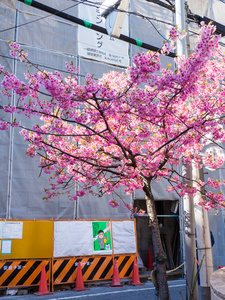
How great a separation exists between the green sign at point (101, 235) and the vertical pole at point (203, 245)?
4.54m

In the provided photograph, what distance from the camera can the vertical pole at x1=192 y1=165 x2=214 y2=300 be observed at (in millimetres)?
7137

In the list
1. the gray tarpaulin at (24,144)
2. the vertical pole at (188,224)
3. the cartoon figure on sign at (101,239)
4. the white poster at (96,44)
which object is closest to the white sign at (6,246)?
the gray tarpaulin at (24,144)

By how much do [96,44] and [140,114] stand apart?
768cm

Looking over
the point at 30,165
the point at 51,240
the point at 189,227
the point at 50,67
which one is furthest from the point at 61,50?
the point at 189,227

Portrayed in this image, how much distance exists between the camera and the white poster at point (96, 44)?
13969 mm

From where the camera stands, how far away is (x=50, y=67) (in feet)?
43.6

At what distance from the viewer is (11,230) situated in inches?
407

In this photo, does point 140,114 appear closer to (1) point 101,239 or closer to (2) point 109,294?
(2) point 109,294

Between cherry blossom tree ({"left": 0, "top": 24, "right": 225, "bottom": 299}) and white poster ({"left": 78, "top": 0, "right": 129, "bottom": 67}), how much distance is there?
209 inches

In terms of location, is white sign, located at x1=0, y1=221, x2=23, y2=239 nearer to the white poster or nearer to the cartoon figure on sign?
the cartoon figure on sign

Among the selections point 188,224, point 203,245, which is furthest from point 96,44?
point 203,245

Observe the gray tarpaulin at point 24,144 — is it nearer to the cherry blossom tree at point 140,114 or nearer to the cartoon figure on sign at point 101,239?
the cartoon figure on sign at point 101,239

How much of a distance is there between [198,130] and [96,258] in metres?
5.78

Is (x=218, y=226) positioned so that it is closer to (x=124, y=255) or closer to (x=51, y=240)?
(x=124, y=255)
